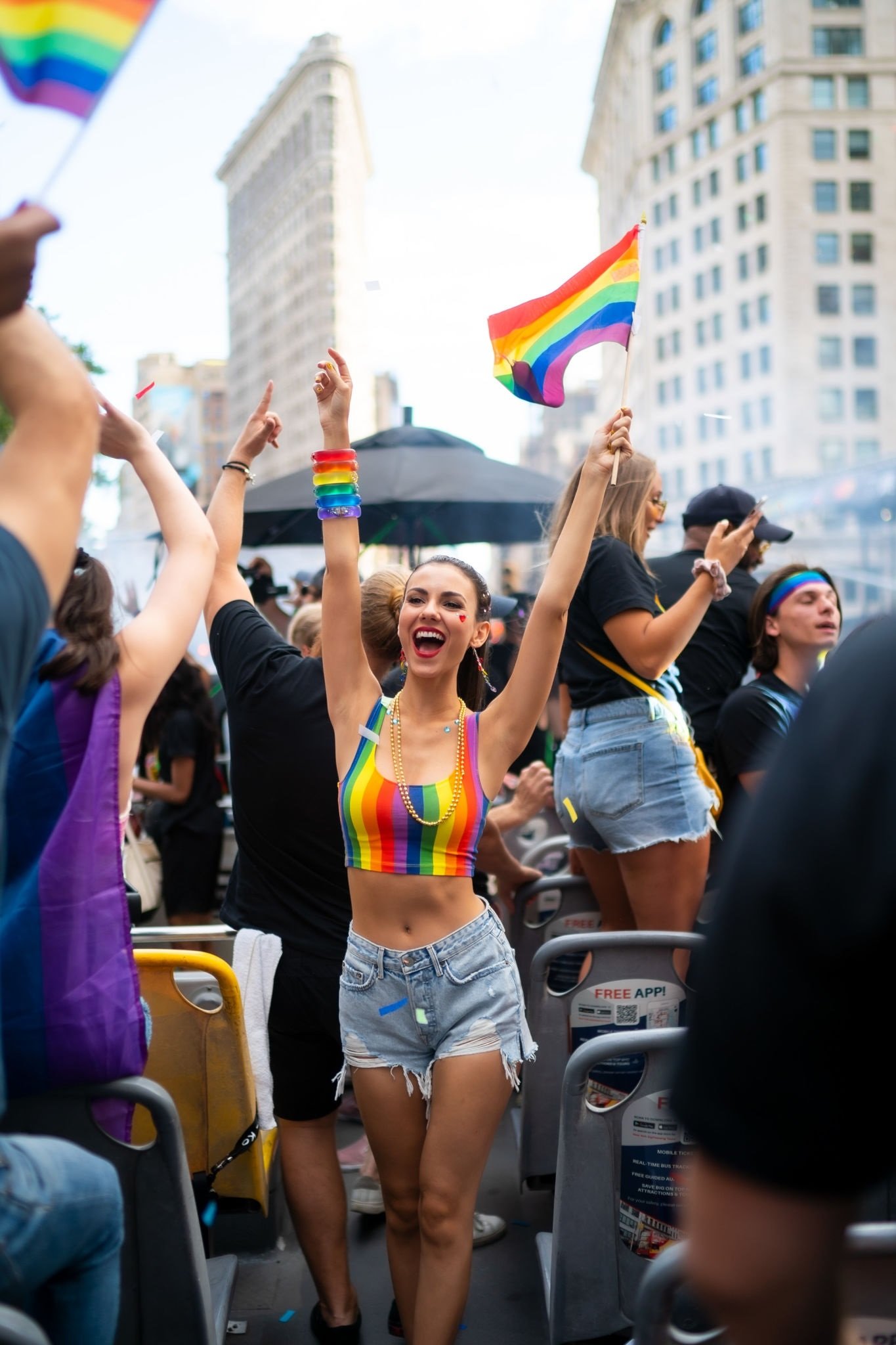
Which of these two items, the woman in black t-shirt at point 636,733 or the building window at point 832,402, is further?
the building window at point 832,402

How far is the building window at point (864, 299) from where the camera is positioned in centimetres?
8269

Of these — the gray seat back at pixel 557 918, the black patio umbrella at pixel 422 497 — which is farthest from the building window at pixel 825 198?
the gray seat back at pixel 557 918

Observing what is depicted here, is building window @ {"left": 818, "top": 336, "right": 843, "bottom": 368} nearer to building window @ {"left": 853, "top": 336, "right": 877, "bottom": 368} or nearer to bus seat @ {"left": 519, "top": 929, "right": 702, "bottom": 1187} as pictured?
building window @ {"left": 853, "top": 336, "right": 877, "bottom": 368}

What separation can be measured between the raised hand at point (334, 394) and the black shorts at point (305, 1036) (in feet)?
5.06

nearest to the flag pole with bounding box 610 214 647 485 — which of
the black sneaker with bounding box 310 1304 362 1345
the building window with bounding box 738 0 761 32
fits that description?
the black sneaker with bounding box 310 1304 362 1345

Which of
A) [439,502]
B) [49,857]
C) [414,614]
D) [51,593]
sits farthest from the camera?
[439,502]

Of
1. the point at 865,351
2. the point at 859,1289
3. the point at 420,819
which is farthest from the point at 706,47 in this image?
the point at 859,1289

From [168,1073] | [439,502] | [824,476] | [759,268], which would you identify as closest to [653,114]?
[759,268]

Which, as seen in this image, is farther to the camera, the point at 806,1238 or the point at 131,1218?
the point at 131,1218

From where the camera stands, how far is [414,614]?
324 cm

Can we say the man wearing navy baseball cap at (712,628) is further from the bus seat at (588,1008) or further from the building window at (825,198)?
the building window at (825,198)

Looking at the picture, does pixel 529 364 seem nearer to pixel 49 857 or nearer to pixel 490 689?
pixel 490 689

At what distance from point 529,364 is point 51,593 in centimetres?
297

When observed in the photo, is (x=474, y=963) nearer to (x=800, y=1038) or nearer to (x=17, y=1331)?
(x=17, y=1331)
